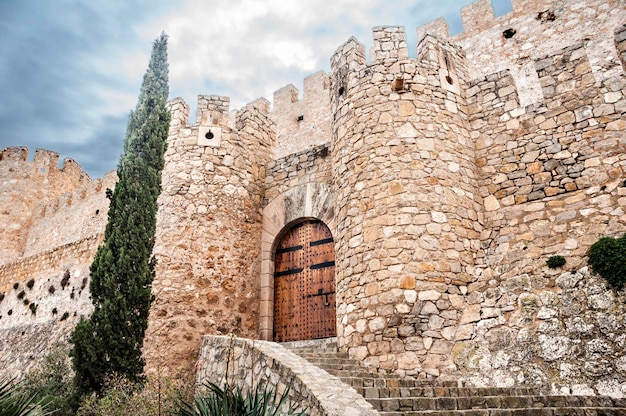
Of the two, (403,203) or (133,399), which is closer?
(133,399)

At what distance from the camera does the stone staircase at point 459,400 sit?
445cm

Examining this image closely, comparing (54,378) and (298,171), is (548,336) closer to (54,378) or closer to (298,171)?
(298,171)

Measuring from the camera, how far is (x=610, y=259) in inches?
220

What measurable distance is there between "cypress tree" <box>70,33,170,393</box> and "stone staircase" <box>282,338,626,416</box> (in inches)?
126

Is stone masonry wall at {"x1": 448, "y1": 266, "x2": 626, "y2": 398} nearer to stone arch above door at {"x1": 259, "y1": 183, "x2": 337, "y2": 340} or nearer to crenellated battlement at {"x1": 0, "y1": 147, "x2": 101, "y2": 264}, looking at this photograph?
stone arch above door at {"x1": 259, "y1": 183, "x2": 337, "y2": 340}

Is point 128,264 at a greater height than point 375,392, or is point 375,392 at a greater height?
point 128,264

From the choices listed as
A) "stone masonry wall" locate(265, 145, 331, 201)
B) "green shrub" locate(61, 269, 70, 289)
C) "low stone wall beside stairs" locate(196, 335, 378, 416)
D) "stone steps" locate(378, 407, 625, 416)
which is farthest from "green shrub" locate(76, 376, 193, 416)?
"green shrub" locate(61, 269, 70, 289)

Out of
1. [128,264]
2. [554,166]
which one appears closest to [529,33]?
[554,166]

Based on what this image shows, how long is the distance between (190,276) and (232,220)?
1410mm

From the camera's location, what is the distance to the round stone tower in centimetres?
623

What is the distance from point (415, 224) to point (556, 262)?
6.06ft

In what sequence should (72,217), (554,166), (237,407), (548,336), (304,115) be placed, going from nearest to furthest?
(237,407) < (548,336) < (554,166) < (72,217) < (304,115)

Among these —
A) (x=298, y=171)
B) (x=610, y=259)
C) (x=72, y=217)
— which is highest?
(x=72, y=217)

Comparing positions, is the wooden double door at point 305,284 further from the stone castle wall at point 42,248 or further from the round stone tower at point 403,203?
the stone castle wall at point 42,248
